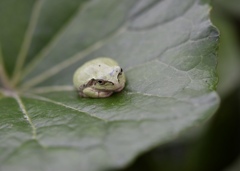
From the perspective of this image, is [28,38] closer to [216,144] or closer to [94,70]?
[94,70]

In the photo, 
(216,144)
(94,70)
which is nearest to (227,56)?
(216,144)

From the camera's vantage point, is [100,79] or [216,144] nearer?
[100,79]

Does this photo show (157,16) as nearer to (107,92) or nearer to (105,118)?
(107,92)

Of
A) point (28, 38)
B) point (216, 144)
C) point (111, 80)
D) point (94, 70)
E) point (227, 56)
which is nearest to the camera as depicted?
point (111, 80)

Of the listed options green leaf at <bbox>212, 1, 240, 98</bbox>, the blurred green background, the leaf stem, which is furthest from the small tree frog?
green leaf at <bbox>212, 1, 240, 98</bbox>

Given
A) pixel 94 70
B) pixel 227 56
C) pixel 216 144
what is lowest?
pixel 216 144

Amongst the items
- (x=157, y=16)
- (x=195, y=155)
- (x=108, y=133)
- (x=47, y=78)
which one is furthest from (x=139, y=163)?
(x=108, y=133)
